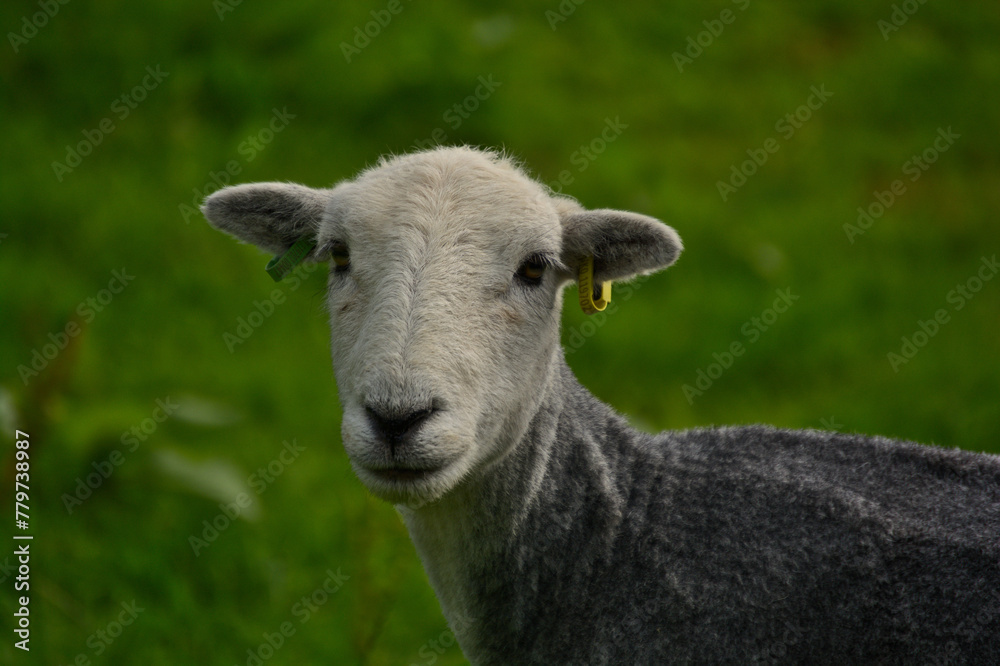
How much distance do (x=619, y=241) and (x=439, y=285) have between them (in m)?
0.97

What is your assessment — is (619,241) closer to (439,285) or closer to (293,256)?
(439,285)

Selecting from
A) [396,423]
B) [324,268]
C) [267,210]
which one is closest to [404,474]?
[396,423]

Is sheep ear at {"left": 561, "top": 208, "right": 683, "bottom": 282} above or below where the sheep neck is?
above

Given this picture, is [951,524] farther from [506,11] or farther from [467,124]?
[506,11]

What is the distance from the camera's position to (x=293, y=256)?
4.88m

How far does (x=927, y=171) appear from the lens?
42.8 ft

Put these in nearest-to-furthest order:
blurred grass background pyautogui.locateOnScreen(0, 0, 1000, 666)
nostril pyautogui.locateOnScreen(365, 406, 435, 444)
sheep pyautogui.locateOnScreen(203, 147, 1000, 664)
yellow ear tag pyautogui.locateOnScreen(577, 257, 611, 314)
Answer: nostril pyautogui.locateOnScreen(365, 406, 435, 444), sheep pyautogui.locateOnScreen(203, 147, 1000, 664), yellow ear tag pyautogui.locateOnScreen(577, 257, 611, 314), blurred grass background pyautogui.locateOnScreen(0, 0, 1000, 666)

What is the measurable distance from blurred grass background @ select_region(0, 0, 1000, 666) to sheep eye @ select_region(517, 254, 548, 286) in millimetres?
1832

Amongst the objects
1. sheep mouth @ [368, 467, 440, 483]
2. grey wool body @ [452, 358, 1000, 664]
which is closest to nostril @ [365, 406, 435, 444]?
sheep mouth @ [368, 467, 440, 483]

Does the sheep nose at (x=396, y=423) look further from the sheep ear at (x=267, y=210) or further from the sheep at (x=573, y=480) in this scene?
the sheep ear at (x=267, y=210)

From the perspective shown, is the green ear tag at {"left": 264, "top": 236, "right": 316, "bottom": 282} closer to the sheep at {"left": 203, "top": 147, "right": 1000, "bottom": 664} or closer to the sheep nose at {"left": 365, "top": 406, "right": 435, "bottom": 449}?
the sheep at {"left": 203, "top": 147, "right": 1000, "bottom": 664}

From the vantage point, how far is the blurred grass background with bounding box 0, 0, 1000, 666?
21.6 feet

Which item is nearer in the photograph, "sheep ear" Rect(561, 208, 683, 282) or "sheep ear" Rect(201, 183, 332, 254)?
"sheep ear" Rect(561, 208, 683, 282)

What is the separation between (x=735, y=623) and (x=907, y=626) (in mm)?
626
